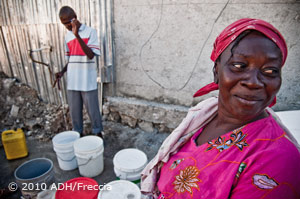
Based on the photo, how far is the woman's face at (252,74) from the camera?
0.83 metres

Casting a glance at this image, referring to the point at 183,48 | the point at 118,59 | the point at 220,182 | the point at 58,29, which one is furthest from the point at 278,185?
the point at 58,29

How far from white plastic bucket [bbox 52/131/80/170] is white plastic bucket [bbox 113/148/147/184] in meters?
0.95

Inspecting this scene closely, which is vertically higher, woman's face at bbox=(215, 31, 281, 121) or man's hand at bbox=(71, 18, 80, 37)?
man's hand at bbox=(71, 18, 80, 37)

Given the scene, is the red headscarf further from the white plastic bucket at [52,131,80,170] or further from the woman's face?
the white plastic bucket at [52,131,80,170]

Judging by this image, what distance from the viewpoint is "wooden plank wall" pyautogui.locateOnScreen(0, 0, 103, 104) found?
355 cm

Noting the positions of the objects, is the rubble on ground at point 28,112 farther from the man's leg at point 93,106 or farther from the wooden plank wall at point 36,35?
the man's leg at point 93,106

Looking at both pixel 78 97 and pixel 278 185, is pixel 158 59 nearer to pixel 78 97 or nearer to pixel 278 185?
pixel 78 97

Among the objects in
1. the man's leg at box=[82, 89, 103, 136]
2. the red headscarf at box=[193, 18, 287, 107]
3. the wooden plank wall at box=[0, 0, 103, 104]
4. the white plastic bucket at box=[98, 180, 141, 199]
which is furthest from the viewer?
the wooden plank wall at box=[0, 0, 103, 104]

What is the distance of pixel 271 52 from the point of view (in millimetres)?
827

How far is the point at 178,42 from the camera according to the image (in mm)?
3092

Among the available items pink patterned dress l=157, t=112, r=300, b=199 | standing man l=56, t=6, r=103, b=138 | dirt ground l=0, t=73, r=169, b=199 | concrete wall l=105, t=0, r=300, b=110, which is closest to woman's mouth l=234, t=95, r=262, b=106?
pink patterned dress l=157, t=112, r=300, b=199

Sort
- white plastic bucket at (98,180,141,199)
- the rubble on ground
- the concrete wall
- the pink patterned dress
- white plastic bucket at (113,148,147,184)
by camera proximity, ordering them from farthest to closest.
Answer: the rubble on ground
the concrete wall
white plastic bucket at (113,148,147,184)
white plastic bucket at (98,180,141,199)
the pink patterned dress

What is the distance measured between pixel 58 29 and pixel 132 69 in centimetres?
193

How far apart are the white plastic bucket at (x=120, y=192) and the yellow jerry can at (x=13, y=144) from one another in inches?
91.1
